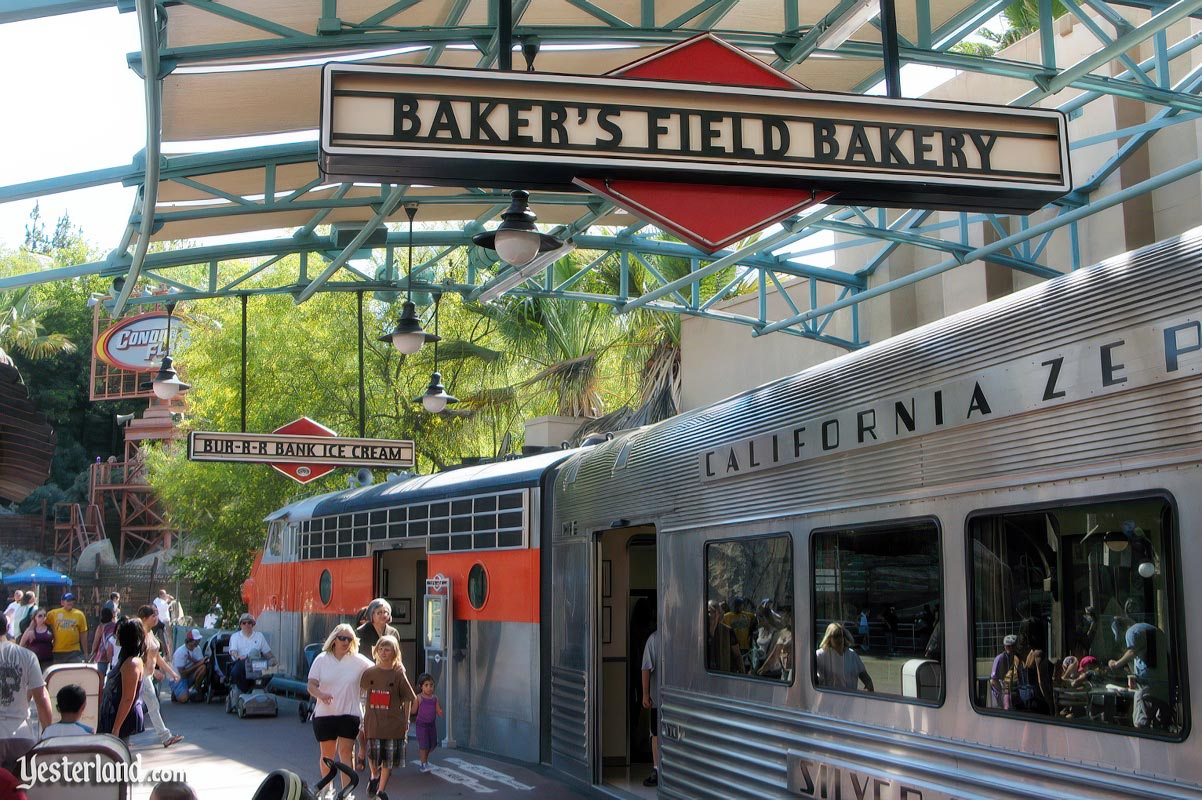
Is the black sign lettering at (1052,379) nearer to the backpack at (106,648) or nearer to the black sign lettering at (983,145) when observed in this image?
the black sign lettering at (983,145)

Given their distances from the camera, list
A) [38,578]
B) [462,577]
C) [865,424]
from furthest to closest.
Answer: [38,578]
[462,577]
[865,424]

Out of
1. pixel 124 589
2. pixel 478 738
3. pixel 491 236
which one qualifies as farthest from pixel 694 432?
pixel 124 589

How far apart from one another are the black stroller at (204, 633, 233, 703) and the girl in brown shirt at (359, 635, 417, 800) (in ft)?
31.0

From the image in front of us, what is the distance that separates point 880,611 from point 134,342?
134 feet

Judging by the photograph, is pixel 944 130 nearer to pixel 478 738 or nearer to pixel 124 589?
pixel 478 738

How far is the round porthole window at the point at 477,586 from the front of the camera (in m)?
12.5

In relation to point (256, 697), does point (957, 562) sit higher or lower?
higher

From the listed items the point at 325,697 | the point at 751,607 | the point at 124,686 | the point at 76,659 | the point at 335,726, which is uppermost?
the point at 751,607

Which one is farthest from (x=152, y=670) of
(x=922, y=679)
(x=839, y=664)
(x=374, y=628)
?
(x=922, y=679)

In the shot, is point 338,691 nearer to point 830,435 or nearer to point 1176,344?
point 830,435

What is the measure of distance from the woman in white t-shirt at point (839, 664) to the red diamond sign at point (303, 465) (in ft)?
38.2

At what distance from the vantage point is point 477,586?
12.7m

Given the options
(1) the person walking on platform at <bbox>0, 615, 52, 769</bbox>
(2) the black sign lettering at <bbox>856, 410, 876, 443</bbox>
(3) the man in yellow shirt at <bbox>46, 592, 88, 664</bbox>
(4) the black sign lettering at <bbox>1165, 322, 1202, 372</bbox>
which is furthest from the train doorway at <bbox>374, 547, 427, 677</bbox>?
(4) the black sign lettering at <bbox>1165, 322, 1202, 372</bbox>

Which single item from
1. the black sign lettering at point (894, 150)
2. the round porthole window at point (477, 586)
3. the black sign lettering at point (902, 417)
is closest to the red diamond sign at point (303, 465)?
the round porthole window at point (477, 586)
